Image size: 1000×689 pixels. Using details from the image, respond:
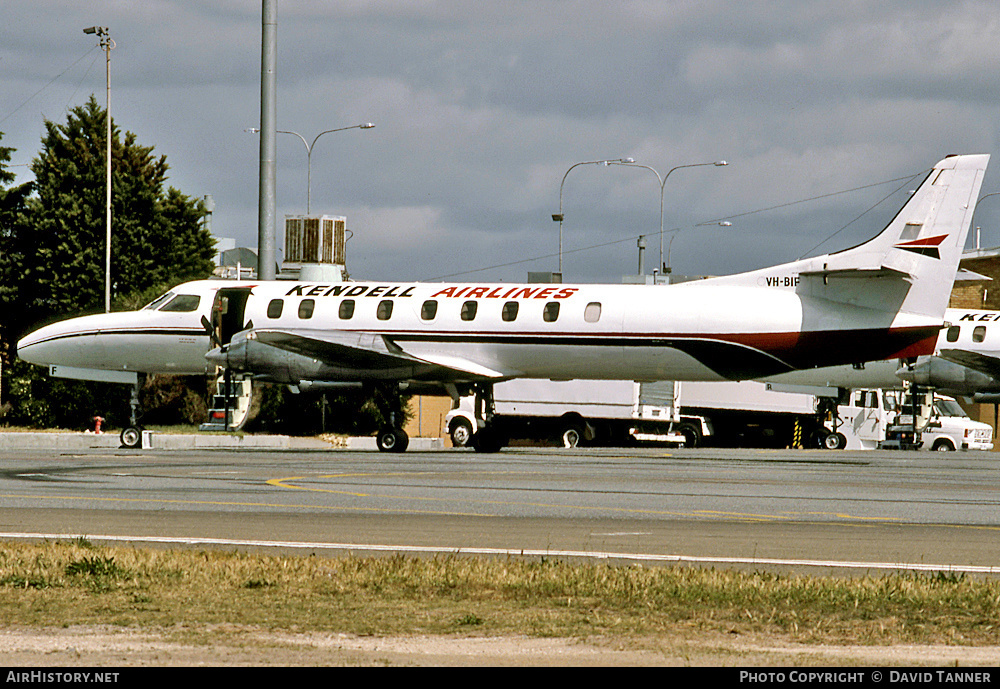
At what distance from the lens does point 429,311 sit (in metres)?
32.0

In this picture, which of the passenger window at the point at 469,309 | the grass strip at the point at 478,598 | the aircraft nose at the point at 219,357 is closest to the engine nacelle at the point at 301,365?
the aircraft nose at the point at 219,357

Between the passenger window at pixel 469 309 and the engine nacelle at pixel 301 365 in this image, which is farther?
the passenger window at pixel 469 309

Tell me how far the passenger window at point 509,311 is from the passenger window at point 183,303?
322 inches

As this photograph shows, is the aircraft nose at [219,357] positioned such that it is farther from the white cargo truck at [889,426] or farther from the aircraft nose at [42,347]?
the white cargo truck at [889,426]

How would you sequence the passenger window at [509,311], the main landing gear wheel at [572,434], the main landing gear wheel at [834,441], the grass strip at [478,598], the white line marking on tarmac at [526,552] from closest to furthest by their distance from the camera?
1. the grass strip at [478,598]
2. the white line marking on tarmac at [526,552]
3. the passenger window at [509,311]
4. the main landing gear wheel at [834,441]
5. the main landing gear wheel at [572,434]

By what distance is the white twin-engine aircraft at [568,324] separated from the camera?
97.7ft

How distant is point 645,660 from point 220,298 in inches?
1080

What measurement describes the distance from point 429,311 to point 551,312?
3.13 meters

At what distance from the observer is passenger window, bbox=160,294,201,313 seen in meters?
33.3

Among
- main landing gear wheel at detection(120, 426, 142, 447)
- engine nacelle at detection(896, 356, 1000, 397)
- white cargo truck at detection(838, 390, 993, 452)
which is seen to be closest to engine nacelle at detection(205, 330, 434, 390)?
main landing gear wheel at detection(120, 426, 142, 447)

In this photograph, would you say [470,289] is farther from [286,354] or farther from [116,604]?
[116,604]
